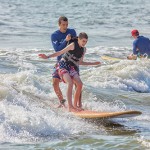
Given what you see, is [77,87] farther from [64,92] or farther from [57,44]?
[64,92]

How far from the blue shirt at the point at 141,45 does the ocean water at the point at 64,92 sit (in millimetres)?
356

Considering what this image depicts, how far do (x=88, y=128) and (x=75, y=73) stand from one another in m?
1.23

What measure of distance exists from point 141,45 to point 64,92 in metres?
5.51

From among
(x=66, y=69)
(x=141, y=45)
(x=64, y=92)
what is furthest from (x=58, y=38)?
(x=141, y=45)

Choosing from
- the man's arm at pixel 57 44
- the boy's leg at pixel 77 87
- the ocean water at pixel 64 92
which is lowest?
the ocean water at pixel 64 92

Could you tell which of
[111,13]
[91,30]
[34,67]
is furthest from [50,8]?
[34,67]

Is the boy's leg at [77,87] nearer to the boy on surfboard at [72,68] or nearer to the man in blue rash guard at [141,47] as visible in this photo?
the boy on surfboard at [72,68]

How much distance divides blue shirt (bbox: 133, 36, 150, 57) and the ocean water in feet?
1.17

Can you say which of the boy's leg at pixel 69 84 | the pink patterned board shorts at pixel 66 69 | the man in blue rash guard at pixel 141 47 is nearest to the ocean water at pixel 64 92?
the boy's leg at pixel 69 84

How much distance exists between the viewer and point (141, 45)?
17375mm

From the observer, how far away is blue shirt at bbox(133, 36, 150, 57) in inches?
678

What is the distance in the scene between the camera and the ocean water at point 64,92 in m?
8.49

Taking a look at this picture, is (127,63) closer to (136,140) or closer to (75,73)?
(75,73)

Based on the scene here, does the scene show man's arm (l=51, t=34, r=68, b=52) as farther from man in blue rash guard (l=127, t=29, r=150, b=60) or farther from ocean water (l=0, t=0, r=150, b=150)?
man in blue rash guard (l=127, t=29, r=150, b=60)
